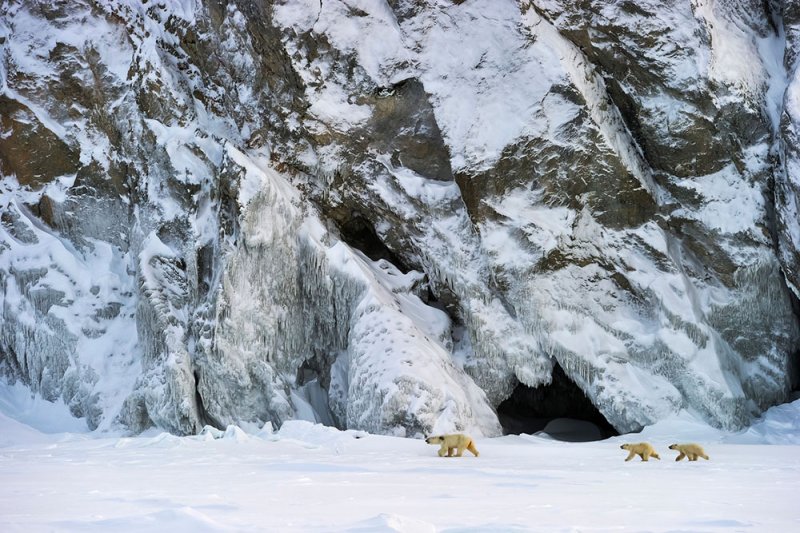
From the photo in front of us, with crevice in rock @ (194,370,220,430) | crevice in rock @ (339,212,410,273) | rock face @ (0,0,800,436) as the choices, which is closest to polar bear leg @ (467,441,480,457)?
rock face @ (0,0,800,436)

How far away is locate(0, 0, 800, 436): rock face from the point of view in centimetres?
1402

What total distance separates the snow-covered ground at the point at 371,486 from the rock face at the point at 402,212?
8.50ft

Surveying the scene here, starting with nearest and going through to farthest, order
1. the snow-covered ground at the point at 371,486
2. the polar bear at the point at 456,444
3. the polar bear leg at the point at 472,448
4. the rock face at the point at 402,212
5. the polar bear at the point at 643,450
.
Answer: the snow-covered ground at the point at 371,486, the polar bear at the point at 643,450, the polar bear at the point at 456,444, the polar bear leg at the point at 472,448, the rock face at the point at 402,212

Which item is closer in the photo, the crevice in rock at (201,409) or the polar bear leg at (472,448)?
the polar bear leg at (472,448)

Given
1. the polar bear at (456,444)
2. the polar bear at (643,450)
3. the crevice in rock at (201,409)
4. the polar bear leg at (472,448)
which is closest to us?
the polar bear at (643,450)

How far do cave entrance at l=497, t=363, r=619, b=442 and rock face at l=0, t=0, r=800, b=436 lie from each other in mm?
1378

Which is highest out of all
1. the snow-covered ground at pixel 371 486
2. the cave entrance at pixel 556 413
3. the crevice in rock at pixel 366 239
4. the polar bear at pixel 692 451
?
the crevice in rock at pixel 366 239

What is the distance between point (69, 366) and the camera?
1529 cm

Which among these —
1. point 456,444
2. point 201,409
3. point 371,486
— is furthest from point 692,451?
point 201,409

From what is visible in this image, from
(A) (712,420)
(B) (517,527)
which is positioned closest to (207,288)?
(A) (712,420)

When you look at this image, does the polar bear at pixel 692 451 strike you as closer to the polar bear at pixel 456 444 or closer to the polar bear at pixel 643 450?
the polar bear at pixel 643 450

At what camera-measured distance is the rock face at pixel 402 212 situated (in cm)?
1402

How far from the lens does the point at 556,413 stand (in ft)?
55.7

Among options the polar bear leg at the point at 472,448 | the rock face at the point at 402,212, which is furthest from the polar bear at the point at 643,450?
the rock face at the point at 402,212
